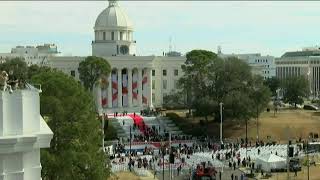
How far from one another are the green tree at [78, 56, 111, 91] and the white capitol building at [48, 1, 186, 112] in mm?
5718

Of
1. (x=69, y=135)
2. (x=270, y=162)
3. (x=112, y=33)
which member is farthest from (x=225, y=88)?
(x=69, y=135)

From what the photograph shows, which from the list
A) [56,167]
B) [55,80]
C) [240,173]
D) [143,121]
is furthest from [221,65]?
[56,167]

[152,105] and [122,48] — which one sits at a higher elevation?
[122,48]

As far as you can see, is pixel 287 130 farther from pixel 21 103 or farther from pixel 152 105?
pixel 21 103

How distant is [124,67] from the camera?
110 metres

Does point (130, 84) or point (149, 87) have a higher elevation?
point (130, 84)

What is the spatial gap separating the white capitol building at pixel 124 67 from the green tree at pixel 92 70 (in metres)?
5.72

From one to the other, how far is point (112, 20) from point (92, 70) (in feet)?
70.2

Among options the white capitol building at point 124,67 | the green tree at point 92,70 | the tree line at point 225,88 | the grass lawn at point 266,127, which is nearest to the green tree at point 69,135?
the tree line at point 225,88

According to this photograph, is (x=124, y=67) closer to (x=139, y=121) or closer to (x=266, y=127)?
(x=139, y=121)

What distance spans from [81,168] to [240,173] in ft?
81.2

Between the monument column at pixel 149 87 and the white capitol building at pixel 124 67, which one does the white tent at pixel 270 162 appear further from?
the monument column at pixel 149 87

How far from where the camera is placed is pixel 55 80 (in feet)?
109

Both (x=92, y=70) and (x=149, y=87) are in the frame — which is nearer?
(x=92, y=70)
